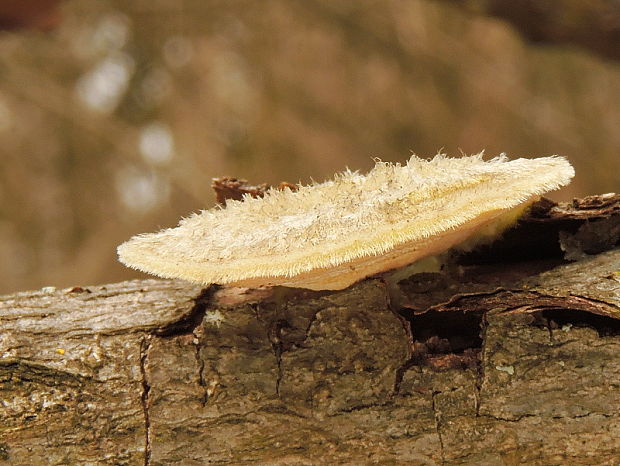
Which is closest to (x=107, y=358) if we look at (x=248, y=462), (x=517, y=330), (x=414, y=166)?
(x=248, y=462)

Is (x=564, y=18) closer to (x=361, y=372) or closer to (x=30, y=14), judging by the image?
(x=361, y=372)

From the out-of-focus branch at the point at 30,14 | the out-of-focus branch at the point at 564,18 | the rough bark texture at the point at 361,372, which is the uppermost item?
the out-of-focus branch at the point at 30,14

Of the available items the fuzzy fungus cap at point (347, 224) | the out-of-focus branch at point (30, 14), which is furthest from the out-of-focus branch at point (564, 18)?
the out-of-focus branch at point (30, 14)

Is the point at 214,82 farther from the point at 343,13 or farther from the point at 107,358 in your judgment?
the point at 107,358

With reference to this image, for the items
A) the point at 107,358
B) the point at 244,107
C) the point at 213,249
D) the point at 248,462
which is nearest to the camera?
the point at 213,249

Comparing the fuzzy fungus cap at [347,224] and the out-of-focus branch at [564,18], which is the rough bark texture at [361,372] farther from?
the out-of-focus branch at [564,18]
